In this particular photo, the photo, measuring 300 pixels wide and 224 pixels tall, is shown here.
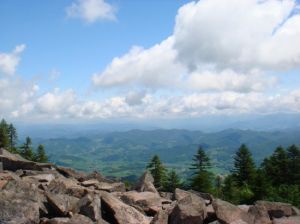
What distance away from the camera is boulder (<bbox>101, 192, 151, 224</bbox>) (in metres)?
27.2

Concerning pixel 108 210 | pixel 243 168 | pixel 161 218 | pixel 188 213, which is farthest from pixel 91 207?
pixel 243 168

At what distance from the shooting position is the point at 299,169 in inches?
4577

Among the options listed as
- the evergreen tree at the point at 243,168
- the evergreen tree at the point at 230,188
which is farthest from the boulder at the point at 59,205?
the evergreen tree at the point at 243,168

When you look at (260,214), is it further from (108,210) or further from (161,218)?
(108,210)

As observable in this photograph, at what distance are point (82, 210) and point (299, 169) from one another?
338ft

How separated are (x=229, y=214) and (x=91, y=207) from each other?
1003cm

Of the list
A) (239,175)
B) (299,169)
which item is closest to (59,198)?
(239,175)

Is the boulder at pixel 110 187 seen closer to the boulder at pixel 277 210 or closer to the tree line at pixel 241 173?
the boulder at pixel 277 210

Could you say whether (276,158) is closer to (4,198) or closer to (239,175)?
(239,175)

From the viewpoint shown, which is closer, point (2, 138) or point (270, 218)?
point (270, 218)

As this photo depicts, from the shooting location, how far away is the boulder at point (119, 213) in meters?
27.2

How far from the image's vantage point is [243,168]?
11606 centimetres

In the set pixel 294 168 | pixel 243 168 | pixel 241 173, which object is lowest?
pixel 241 173

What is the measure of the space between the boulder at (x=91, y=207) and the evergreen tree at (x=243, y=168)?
9153cm
